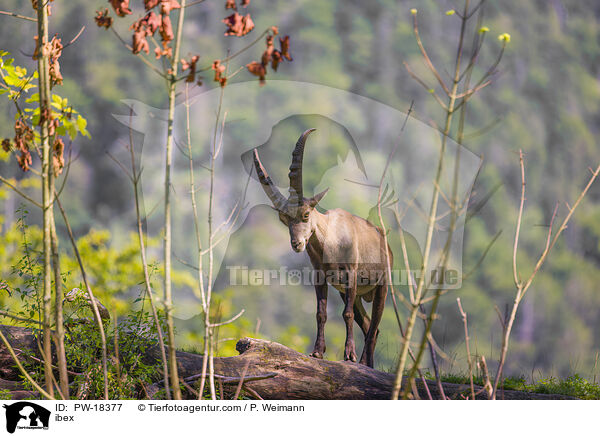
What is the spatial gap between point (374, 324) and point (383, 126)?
6.21ft

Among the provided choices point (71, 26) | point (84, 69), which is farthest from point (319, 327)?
point (71, 26)

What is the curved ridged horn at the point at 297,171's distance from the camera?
3191 millimetres

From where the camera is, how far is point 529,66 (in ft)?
16.3

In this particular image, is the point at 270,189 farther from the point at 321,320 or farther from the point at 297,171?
the point at 321,320

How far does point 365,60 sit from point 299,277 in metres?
1.93

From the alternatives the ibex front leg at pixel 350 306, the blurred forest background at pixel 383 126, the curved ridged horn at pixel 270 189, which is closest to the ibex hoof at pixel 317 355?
the ibex front leg at pixel 350 306

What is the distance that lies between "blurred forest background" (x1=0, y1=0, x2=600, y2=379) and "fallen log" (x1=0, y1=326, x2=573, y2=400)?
145cm

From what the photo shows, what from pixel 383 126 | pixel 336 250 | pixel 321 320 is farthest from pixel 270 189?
pixel 383 126

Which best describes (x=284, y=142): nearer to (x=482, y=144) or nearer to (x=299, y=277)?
(x=299, y=277)
